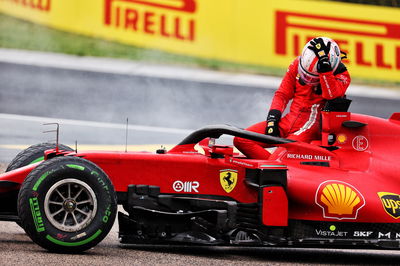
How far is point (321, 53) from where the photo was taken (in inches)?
351

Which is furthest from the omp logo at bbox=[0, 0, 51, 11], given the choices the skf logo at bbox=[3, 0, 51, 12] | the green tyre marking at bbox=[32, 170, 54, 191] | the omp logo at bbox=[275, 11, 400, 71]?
the green tyre marking at bbox=[32, 170, 54, 191]

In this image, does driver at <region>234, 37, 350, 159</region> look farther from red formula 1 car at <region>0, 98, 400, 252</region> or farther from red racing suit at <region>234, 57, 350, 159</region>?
red formula 1 car at <region>0, 98, 400, 252</region>

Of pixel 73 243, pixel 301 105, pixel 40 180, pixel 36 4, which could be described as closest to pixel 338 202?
pixel 301 105

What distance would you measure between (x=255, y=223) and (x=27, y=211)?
1942 millimetres

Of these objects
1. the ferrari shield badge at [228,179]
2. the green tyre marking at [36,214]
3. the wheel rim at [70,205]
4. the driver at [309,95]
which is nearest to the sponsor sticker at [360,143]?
the driver at [309,95]

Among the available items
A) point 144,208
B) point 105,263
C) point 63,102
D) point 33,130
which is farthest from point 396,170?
point 63,102

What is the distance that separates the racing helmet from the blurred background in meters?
7.25

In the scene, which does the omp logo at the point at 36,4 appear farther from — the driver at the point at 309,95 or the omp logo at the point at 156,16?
the driver at the point at 309,95

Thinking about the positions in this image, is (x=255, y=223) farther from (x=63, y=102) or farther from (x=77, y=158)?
(x=63, y=102)

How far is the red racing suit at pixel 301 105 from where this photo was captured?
874 centimetres

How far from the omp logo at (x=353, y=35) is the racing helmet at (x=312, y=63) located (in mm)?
8372

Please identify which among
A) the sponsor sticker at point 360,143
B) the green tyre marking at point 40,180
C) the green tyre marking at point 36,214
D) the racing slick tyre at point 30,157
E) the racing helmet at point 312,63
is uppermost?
the racing helmet at point 312,63

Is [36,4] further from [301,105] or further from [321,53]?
[321,53]

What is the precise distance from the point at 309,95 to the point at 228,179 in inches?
56.3
